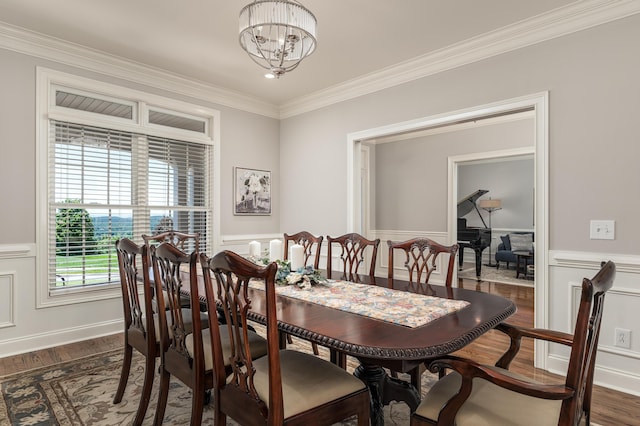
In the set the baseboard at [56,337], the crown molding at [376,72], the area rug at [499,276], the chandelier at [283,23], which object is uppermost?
the crown molding at [376,72]

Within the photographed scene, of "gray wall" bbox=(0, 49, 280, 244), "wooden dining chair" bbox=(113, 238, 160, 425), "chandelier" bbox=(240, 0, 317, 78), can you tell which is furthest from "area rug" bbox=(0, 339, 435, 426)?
"chandelier" bbox=(240, 0, 317, 78)

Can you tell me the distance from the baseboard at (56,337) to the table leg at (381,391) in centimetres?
276

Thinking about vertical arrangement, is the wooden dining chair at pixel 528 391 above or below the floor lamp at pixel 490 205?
below

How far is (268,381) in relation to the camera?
1.33 metres

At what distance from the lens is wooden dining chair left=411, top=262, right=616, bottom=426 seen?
1.10 metres

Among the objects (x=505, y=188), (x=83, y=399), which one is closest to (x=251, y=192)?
(x=83, y=399)

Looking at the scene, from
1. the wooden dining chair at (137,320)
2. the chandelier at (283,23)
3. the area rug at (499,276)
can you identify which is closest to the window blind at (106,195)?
the wooden dining chair at (137,320)

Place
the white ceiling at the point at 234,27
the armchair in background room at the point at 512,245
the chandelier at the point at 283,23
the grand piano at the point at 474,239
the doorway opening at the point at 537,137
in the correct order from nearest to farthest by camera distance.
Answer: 1. the chandelier at the point at 283,23
2. the white ceiling at the point at 234,27
3. the doorway opening at the point at 537,137
4. the grand piano at the point at 474,239
5. the armchair in background room at the point at 512,245

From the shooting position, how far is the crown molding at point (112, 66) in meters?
3.03

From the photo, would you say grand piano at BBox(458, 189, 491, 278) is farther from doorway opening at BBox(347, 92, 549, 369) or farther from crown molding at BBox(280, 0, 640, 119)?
crown molding at BBox(280, 0, 640, 119)

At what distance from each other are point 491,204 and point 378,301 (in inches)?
309

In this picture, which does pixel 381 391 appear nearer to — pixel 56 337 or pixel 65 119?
pixel 56 337

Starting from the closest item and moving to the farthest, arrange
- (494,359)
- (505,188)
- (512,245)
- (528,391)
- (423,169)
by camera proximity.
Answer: (528,391) → (494,359) → (423,169) → (512,245) → (505,188)

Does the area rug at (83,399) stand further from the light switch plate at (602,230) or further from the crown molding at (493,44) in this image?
the crown molding at (493,44)
